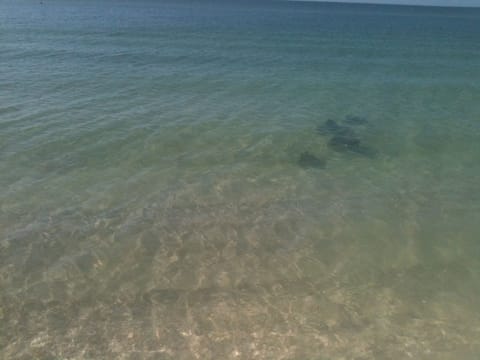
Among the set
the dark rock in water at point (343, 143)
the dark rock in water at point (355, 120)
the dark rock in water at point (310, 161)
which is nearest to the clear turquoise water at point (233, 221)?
the dark rock in water at point (310, 161)

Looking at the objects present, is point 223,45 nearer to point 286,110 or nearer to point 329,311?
point 286,110

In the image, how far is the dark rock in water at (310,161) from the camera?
24.2m

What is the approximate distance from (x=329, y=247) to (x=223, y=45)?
5390 cm

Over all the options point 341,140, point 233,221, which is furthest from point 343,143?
Answer: point 233,221

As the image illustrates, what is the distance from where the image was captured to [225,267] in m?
15.9

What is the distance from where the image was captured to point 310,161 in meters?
24.8

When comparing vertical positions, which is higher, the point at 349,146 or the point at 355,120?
the point at 355,120

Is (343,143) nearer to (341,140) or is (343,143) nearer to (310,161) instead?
(341,140)

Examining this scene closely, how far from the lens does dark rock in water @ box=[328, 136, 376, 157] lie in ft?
86.2

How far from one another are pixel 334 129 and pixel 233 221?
15014 mm

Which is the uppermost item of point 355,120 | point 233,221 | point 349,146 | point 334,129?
point 355,120

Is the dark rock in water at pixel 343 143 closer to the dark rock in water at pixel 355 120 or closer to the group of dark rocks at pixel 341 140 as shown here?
the group of dark rocks at pixel 341 140

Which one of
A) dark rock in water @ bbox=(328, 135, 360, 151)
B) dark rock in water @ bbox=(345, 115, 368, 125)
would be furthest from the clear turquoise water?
dark rock in water @ bbox=(345, 115, 368, 125)

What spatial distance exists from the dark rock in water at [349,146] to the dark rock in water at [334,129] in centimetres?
83
